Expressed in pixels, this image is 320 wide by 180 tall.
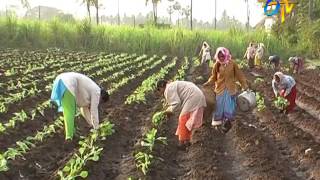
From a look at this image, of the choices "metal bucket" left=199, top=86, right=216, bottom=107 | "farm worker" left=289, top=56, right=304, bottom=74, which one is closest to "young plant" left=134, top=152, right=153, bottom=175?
"metal bucket" left=199, top=86, right=216, bottom=107

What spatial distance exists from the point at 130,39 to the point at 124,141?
78.3 ft

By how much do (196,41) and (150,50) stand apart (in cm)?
286

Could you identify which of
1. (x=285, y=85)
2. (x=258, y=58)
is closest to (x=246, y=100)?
(x=285, y=85)

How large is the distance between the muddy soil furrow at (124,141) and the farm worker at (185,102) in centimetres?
79

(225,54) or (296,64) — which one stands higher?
(225,54)

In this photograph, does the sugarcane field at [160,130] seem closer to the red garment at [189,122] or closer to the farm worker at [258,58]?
the red garment at [189,122]

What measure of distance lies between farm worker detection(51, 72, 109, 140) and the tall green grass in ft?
77.2

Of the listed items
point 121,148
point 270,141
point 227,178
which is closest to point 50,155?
point 121,148

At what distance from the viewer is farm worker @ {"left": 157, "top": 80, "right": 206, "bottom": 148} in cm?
670

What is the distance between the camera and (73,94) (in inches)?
272

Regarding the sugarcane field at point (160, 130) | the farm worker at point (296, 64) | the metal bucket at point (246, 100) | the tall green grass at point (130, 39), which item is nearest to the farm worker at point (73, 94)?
the sugarcane field at point (160, 130)

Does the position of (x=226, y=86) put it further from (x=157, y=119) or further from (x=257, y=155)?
(x=157, y=119)

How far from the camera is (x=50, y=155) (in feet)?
22.3

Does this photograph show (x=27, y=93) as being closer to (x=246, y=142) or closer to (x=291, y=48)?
(x=246, y=142)
